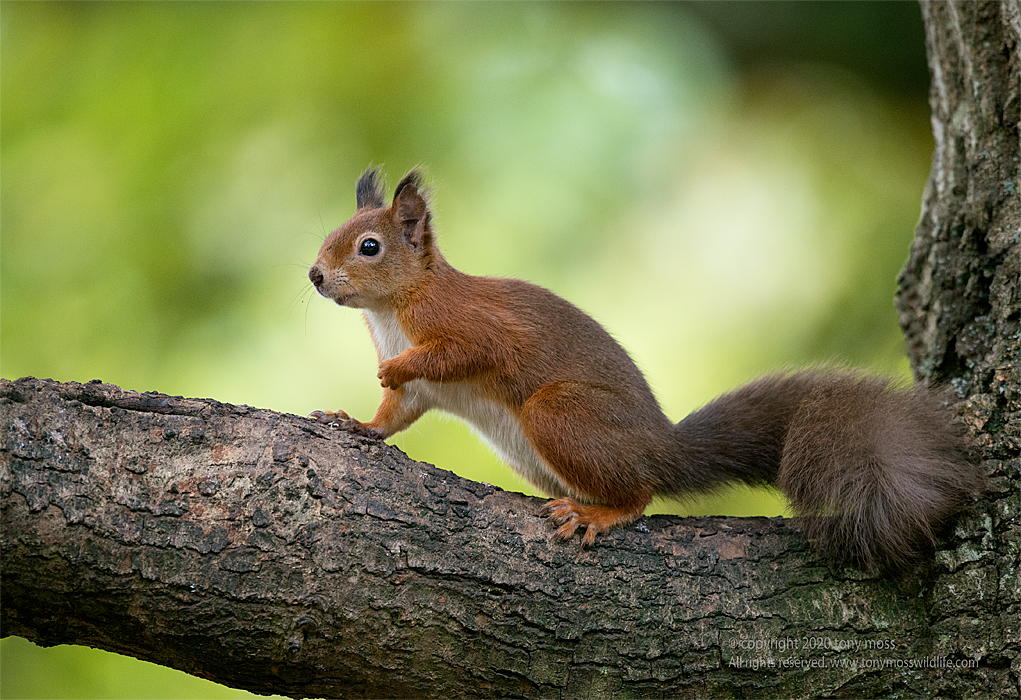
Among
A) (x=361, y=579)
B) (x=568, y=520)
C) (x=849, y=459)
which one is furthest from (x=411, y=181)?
(x=849, y=459)

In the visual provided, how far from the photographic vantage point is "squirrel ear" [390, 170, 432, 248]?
320 cm

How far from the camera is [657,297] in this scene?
4574 mm

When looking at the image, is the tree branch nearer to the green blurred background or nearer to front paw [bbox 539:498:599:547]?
front paw [bbox 539:498:599:547]

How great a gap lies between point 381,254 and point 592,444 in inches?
42.0

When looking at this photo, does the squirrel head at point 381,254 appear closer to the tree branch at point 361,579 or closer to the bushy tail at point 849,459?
the tree branch at point 361,579

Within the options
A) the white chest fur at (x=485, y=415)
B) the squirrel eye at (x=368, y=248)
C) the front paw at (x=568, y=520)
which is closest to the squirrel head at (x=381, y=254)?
the squirrel eye at (x=368, y=248)

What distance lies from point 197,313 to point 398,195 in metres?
1.28

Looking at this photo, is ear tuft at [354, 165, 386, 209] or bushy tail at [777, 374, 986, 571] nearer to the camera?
bushy tail at [777, 374, 986, 571]

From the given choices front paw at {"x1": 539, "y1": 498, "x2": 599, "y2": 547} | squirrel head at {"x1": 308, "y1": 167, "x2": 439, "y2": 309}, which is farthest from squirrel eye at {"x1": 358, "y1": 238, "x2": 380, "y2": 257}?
front paw at {"x1": 539, "y1": 498, "x2": 599, "y2": 547}

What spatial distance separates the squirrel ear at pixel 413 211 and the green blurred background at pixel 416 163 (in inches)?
9.2

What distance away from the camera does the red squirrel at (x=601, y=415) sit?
2.45 m

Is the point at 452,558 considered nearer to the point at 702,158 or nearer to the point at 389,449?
the point at 389,449

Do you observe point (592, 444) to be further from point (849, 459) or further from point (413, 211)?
point (413, 211)

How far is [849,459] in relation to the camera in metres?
2.53
